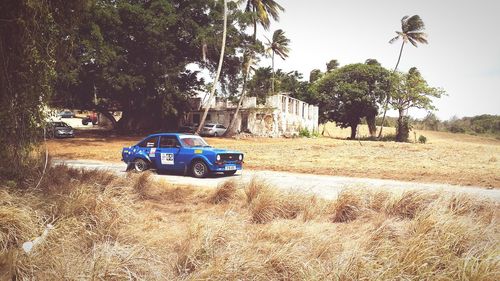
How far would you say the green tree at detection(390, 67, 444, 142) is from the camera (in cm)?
4831

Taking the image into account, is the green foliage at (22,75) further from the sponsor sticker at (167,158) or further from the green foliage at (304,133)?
the green foliage at (304,133)

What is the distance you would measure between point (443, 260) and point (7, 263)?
16.4ft

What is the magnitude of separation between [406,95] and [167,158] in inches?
1735

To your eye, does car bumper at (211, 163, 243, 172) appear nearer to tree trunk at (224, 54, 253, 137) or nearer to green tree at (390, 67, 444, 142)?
tree trunk at (224, 54, 253, 137)

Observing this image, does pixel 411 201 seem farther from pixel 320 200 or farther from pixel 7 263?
pixel 7 263

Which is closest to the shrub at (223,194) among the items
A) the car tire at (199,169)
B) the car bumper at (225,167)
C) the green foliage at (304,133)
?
the car bumper at (225,167)

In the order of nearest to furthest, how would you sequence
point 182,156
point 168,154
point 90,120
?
point 182,156 < point 168,154 < point 90,120

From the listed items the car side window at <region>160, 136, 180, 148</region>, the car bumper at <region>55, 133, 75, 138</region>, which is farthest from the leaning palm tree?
the car side window at <region>160, 136, 180, 148</region>

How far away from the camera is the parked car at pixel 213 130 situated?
38.3m

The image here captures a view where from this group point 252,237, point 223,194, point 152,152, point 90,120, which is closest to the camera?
point 252,237

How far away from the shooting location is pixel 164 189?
905 centimetres

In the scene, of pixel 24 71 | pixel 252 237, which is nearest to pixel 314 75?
pixel 24 71

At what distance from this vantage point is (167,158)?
1278 cm

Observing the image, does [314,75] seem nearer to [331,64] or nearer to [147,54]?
[331,64]
